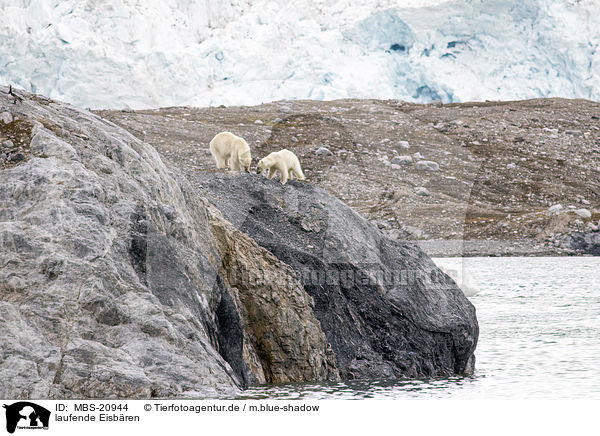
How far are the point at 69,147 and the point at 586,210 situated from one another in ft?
121

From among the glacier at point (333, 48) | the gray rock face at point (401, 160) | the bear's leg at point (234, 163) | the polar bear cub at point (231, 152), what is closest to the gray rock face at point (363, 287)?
the polar bear cub at point (231, 152)

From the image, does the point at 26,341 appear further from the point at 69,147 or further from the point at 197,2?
the point at 197,2

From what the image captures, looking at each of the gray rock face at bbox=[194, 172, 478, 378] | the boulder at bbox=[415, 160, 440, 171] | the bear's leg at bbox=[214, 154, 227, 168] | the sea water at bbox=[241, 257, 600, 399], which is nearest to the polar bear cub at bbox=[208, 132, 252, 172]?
the bear's leg at bbox=[214, 154, 227, 168]

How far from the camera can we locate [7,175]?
242 inches

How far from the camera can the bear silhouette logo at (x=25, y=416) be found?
194 inches

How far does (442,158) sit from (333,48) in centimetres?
1630

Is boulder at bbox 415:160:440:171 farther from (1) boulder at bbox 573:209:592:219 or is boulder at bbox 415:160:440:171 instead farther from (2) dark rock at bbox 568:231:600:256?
(2) dark rock at bbox 568:231:600:256

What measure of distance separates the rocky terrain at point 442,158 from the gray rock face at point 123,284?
2681cm

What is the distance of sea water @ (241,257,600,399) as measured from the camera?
288 inches

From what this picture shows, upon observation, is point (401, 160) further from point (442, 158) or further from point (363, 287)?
point (363, 287)

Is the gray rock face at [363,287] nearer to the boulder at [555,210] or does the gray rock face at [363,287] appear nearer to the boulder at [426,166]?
the boulder at [555,210]

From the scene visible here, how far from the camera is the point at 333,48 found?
2140 inches

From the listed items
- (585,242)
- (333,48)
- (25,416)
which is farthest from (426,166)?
(25,416)

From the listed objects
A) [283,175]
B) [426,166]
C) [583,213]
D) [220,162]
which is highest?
[283,175]
